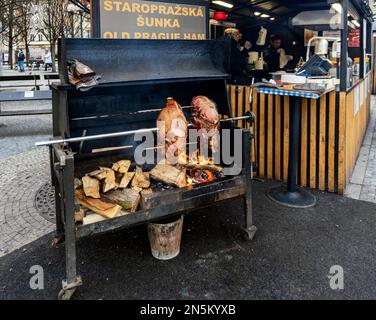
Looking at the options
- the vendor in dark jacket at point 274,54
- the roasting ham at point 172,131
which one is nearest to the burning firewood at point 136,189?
the roasting ham at point 172,131

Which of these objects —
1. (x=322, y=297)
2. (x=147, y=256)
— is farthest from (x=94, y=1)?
(x=322, y=297)

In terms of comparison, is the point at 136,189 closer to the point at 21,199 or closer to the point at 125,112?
the point at 125,112

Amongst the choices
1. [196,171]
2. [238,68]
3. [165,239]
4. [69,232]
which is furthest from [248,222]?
[238,68]

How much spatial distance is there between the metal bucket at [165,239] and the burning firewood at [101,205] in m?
0.40

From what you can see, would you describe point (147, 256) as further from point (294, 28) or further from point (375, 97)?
point (375, 97)

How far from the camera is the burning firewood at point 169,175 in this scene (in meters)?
3.34

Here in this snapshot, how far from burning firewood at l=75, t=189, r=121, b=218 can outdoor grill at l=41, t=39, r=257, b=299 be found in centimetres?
20

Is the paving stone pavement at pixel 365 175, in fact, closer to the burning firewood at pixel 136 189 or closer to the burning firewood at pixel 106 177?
the burning firewood at pixel 136 189

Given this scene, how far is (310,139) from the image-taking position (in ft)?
16.7

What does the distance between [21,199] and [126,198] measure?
2447 mm

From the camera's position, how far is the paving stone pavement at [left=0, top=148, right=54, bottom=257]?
3902mm

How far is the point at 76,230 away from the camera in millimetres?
2734
